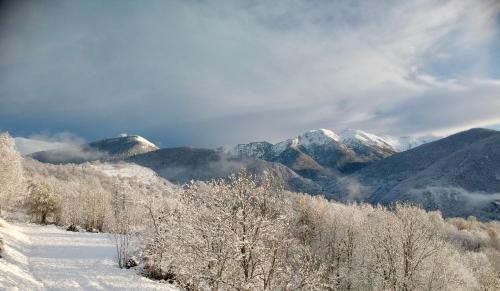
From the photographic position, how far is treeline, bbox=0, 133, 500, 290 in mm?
23891

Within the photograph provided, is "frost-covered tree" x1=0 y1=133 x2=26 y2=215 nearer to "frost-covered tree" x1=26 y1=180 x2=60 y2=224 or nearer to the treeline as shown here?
the treeline

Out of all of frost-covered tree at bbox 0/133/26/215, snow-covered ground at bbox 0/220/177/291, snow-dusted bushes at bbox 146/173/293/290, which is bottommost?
snow-covered ground at bbox 0/220/177/291

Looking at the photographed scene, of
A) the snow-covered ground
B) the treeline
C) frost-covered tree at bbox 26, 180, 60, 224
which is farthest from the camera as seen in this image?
frost-covered tree at bbox 26, 180, 60, 224

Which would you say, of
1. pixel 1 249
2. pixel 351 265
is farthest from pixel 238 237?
pixel 351 265

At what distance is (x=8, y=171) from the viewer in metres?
54.6

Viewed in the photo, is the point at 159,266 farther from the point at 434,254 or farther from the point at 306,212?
the point at 306,212

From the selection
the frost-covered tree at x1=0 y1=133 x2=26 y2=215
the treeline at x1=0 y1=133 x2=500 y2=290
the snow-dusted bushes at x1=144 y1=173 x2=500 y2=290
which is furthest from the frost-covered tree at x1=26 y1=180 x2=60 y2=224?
the snow-dusted bushes at x1=144 y1=173 x2=500 y2=290

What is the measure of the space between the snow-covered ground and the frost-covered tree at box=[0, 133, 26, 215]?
783cm

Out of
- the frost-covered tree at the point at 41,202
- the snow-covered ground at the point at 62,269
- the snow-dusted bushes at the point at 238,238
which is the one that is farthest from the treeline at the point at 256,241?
the snow-covered ground at the point at 62,269

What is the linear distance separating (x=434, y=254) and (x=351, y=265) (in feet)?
49.1

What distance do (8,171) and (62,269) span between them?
28.9m

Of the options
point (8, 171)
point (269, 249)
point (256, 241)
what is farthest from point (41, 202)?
point (269, 249)

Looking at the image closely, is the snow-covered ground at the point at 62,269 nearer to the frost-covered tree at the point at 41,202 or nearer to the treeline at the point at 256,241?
the treeline at the point at 256,241

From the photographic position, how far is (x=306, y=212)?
261 ft
